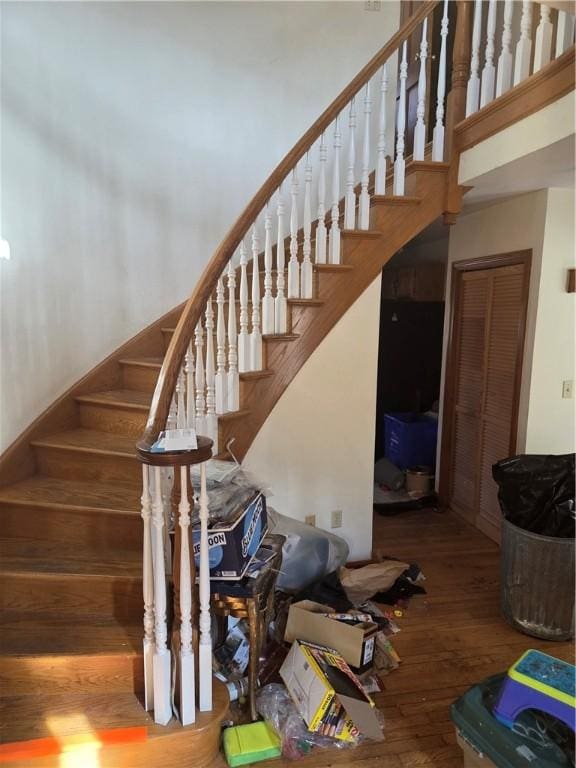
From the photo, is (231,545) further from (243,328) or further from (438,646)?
(438,646)

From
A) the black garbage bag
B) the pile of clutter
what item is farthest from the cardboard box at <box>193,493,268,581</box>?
the black garbage bag

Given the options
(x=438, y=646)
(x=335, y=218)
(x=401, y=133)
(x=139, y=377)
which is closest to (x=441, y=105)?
(x=401, y=133)

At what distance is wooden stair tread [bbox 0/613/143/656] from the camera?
5.58ft

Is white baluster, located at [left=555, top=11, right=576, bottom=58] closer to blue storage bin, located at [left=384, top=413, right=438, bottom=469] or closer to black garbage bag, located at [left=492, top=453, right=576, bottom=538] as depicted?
black garbage bag, located at [left=492, top=453, right=576, bottom=538]

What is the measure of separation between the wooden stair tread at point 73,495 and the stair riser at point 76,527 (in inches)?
1.1

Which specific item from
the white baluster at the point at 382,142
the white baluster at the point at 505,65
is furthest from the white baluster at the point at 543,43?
the white baluster at the point at 382,142

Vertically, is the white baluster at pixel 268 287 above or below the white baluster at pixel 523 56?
below

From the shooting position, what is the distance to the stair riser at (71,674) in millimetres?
1660

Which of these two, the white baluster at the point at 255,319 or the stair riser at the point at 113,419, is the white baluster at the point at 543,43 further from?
the stair riser at the point at 113,419

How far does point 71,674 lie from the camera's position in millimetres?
1688

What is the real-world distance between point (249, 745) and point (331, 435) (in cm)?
154

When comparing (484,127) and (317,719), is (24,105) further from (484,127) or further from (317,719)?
(317,719)

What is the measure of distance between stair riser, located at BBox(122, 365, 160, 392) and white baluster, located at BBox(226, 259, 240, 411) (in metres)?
0.81

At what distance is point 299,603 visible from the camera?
216 centimetres
